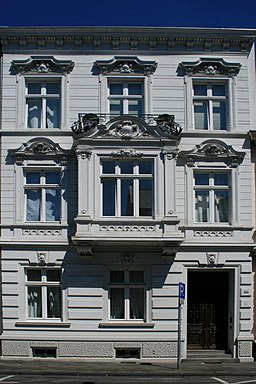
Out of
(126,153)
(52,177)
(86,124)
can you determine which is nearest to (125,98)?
(86,124)

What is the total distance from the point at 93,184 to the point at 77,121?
8.47 feet

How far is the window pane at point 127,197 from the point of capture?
22547mm

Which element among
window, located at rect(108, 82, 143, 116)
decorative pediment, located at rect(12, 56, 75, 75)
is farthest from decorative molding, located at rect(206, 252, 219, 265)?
decorative pediment, located at rect(12, 56, 75, 75)

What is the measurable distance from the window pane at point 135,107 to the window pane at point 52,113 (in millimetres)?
2880

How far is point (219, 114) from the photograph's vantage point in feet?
78.0

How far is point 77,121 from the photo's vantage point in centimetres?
2286

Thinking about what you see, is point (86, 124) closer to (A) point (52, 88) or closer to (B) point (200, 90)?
(A) point (52, 88)

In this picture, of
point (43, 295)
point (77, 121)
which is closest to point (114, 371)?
point (43, 295)

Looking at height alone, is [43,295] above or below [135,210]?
below

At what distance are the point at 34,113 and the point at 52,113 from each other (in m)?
0.72

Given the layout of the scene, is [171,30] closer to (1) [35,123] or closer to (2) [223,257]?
(1) [35,123]

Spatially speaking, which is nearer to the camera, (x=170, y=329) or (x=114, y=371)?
(x=114, y=371)

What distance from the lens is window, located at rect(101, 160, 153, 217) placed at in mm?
22547

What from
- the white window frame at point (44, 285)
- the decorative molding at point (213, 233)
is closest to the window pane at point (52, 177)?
the white window frame at point (44, 285)
